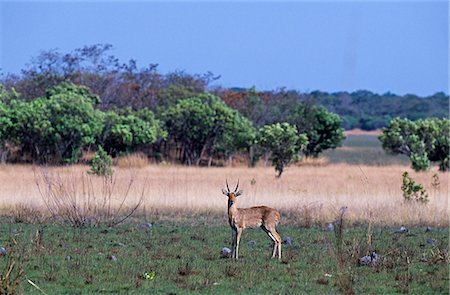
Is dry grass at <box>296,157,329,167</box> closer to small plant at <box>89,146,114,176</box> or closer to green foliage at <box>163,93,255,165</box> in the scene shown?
green foliage at <box>163,93,255,165</box>

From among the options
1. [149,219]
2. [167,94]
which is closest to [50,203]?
[149,219]

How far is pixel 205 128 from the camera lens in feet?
129

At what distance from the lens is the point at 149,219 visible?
1756 centimetres

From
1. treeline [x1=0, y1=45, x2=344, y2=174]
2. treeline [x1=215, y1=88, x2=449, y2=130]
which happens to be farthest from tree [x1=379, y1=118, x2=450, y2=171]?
treeline [x1=215, y1=88, x2=449, y2=130]

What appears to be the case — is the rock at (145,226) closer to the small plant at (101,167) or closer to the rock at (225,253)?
the rock at (225,253)

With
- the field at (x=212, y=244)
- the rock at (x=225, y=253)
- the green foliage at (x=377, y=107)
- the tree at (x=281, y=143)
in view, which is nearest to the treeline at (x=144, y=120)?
the tree at (x=281, y=143)

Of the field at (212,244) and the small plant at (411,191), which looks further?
the small plant at (411,191)

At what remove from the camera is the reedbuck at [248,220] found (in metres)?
12.2

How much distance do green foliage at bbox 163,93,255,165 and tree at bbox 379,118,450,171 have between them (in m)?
6.63

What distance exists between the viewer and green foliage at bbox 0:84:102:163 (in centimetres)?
3450

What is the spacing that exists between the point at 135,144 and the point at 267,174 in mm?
8704

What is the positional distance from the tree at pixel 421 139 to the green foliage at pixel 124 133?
1098 cm

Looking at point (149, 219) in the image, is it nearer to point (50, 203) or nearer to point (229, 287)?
point (50, 203)

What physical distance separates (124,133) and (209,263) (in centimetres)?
2549
